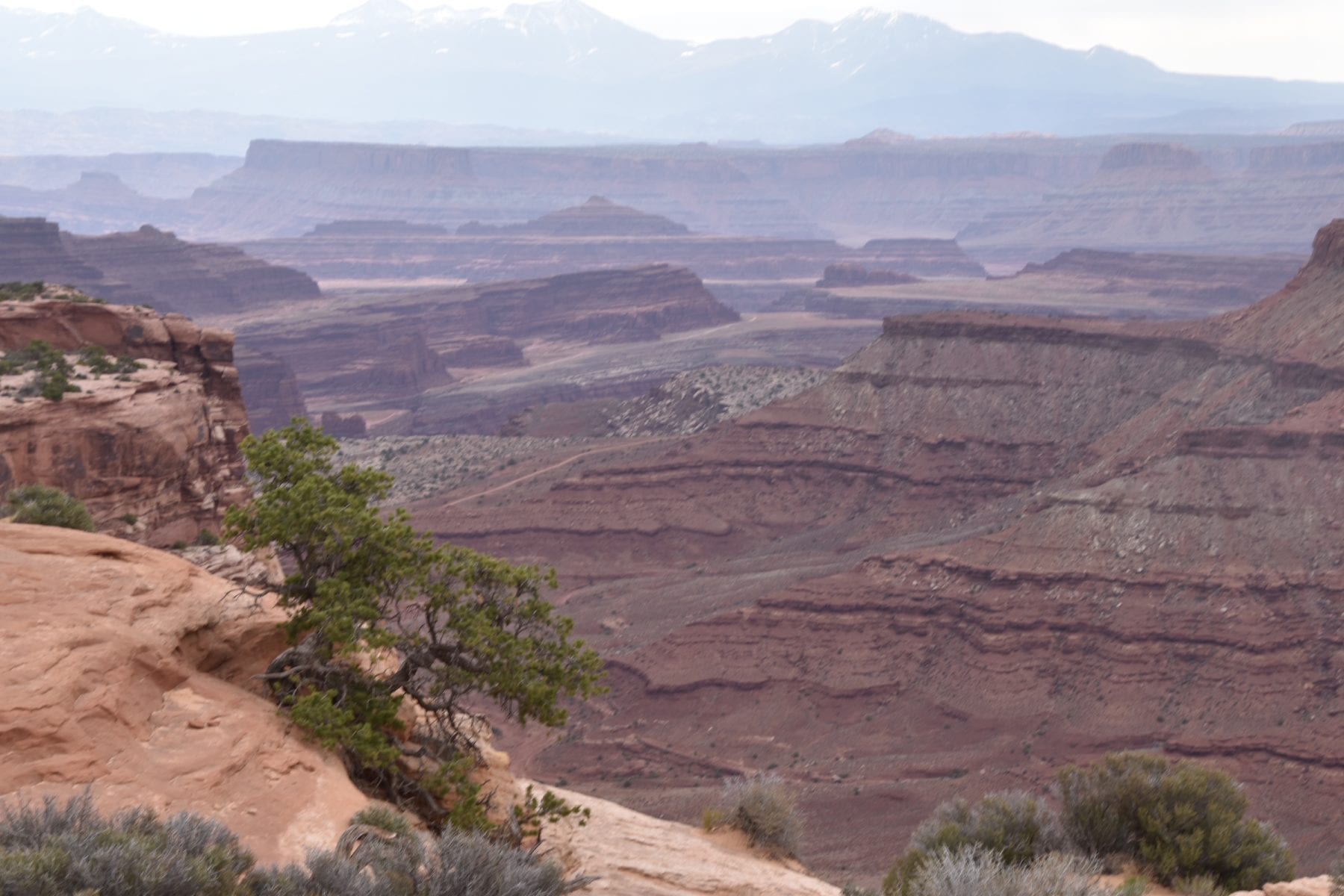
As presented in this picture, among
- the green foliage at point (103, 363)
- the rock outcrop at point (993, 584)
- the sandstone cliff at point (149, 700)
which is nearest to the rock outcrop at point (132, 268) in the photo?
the rock outcrop at point (993, 584)

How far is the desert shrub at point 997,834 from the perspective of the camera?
25953mm

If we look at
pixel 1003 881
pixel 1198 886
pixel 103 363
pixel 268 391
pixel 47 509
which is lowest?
pixel 268 391

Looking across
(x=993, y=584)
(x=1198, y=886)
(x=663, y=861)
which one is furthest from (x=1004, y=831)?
(x=993, y=584)

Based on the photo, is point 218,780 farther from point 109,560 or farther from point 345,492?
point 345,492

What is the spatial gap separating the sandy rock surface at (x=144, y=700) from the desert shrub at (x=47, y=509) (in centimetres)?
505

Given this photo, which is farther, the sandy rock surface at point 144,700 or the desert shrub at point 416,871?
the sandy rock surface at point 144,700

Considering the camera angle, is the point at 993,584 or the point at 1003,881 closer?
the point at 1003,881

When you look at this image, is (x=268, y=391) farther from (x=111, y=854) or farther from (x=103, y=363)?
(x=111, y=854)

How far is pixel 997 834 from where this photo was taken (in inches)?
1027

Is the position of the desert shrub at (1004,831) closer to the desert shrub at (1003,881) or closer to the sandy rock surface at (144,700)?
the desert shrub at (1003,881)

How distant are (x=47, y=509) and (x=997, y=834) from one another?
17.3m

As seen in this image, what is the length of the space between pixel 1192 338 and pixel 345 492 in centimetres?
6950

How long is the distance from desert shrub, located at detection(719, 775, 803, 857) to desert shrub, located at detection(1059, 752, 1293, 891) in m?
5.14

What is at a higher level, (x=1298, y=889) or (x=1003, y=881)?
(x=1003, y=881)
